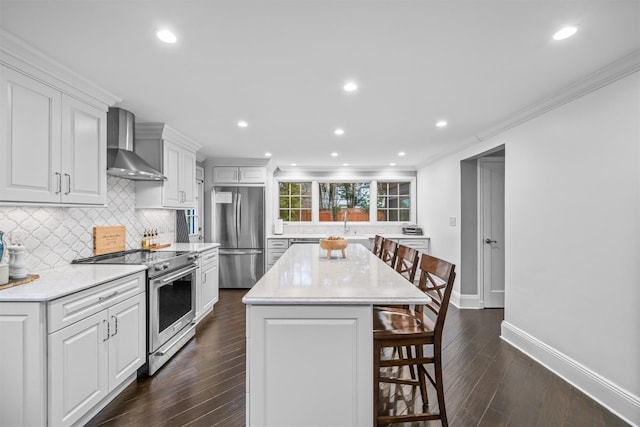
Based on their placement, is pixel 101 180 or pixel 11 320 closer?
pixel 11 320

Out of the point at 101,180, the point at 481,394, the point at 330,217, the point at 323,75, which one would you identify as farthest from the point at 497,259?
the point at 101,180

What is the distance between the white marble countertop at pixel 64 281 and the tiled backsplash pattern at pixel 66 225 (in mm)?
137

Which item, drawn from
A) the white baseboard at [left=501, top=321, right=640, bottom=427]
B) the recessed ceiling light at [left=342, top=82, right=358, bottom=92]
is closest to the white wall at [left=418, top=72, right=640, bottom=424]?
the white baseboard at [left=501, top=321, right=640, bottom=427]

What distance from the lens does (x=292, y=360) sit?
145 centimetres

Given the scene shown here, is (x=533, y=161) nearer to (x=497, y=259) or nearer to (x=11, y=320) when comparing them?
(x=497, y=259)

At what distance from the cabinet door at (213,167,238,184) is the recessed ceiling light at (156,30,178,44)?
341 centimetres

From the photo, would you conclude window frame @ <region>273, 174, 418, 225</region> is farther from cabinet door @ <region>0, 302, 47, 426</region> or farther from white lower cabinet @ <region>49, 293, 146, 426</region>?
cabinet door @ <region>0, 302, 47, 426</region>

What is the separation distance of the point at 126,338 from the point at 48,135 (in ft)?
4.99

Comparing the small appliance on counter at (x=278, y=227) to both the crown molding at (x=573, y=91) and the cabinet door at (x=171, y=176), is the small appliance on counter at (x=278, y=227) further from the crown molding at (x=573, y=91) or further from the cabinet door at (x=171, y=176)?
the crown molding at (x=573, y=91)

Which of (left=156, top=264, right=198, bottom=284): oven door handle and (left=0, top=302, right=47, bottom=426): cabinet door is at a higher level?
(left=156, top=264, right=198, bottom=284): oven door handle

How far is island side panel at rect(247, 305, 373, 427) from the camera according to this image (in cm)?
144

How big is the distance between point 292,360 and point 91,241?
2.33m

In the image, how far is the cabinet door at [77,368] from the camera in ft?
5.02

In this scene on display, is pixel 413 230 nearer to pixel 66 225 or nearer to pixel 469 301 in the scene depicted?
pixel 469 301
